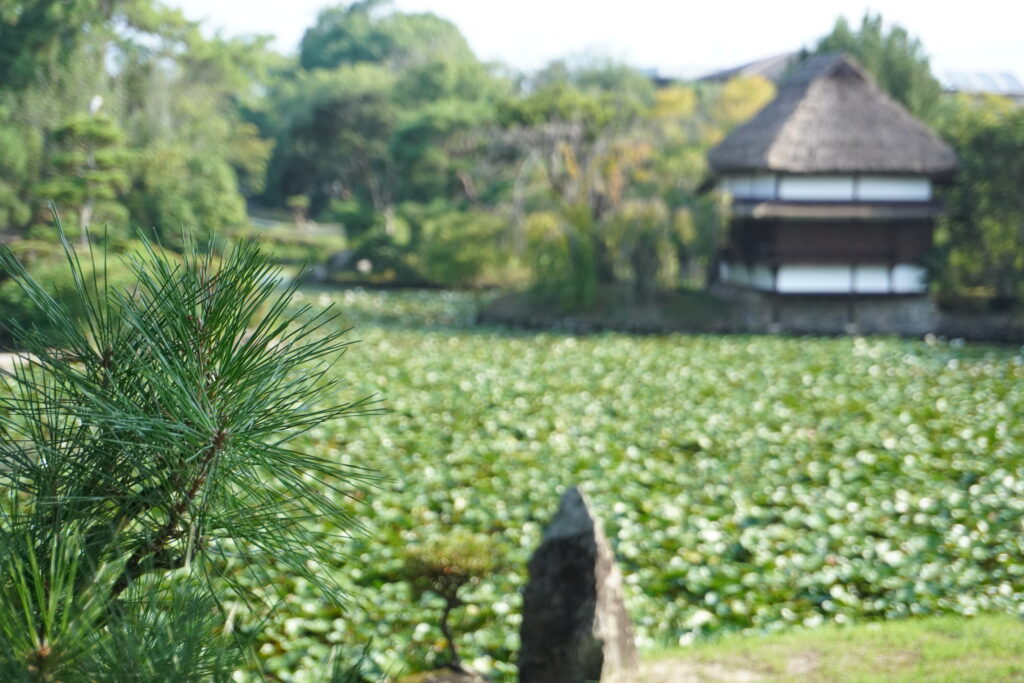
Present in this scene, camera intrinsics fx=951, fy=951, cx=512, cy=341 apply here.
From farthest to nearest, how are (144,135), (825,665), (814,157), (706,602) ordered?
1. (814,157)
2. (144,135)
3. (706,602)
4. (825,665)

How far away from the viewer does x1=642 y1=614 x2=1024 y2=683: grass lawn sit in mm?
3584

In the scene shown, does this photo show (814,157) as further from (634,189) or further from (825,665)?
(825,665)

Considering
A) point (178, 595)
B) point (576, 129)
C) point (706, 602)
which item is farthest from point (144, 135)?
point (576, 129)

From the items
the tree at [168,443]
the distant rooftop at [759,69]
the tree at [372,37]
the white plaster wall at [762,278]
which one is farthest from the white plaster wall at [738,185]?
the tree at [372,37]

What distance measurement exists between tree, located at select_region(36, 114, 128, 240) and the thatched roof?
9.83 meters

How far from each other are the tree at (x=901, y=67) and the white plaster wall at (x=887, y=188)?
3879 millimetres

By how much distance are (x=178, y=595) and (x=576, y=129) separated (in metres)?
19.6

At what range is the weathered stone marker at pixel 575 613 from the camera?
3668 millimetres

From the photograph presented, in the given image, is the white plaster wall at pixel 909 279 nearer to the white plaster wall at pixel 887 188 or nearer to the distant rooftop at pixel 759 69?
the white plaster wall at pixel 887 188

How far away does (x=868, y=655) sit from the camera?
390 cm

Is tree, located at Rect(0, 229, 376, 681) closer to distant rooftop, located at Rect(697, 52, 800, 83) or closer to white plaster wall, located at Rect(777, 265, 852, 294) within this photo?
white plaster wall, located at Rect(777, 265, 852, 294)

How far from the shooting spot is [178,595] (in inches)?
58.6

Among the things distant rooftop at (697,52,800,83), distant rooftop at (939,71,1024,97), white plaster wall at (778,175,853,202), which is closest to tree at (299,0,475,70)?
distant rooftop at (697,52,800,83)

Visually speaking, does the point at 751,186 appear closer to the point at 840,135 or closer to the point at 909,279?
the point at 840,135
